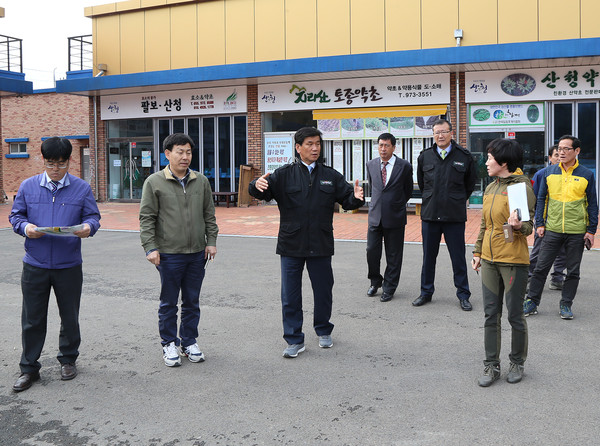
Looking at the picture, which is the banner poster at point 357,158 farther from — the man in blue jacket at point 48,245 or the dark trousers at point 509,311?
the man in blue jacket at point 48,245

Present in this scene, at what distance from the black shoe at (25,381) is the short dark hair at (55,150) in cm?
152

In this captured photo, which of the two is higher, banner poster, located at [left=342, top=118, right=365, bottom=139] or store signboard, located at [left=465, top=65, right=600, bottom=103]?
store signboard, located at [left=465, top=65, right=600, bottom=103]

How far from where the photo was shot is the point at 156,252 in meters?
4.75

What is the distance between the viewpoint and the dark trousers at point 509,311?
445cm

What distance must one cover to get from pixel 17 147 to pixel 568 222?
29.8m

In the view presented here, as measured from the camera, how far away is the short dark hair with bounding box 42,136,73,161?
14.5ft

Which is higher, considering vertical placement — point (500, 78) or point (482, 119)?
point (500, 78)

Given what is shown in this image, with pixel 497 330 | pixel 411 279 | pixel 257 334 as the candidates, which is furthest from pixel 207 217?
pixel 411 279

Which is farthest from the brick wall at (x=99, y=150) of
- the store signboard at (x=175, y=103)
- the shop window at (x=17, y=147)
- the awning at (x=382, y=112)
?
the shop window at (x=17, y=147)

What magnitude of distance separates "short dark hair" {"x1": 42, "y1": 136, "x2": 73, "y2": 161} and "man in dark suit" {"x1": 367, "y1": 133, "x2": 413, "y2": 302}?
381 cm

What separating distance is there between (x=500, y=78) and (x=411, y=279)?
10756mm

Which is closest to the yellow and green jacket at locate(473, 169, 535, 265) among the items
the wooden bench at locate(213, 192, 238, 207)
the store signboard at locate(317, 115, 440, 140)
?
the store signboard at locate(317, 115, 440, 140)

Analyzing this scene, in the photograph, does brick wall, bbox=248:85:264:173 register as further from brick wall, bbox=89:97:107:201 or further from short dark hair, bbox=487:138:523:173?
short dark hair, bbox=487:138:523:173

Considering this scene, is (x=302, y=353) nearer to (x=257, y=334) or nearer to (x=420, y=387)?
(x=257, y=334)
